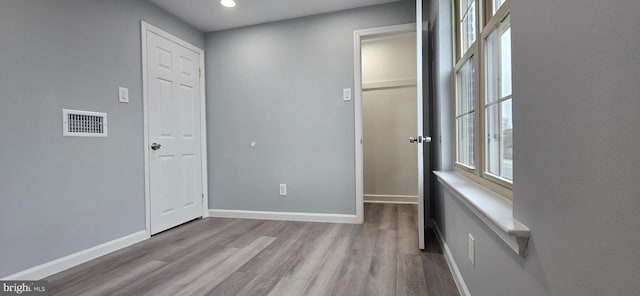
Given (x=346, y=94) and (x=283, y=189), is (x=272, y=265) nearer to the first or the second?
(x=283, y=189)

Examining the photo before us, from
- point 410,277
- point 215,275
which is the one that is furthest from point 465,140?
point 215,275

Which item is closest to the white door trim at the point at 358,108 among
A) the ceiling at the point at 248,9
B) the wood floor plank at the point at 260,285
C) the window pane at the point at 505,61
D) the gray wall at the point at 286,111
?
the gray wall at the point at 286,111

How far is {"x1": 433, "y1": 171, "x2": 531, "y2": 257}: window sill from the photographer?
2.44 feet

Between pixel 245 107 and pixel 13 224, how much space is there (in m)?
2.03

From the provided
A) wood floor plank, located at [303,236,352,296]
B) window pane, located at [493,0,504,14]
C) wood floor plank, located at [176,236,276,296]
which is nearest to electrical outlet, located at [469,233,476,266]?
wood floor plank, located at [303,236,352,296]

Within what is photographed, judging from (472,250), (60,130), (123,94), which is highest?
(123,94)

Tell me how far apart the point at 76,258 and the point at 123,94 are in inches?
51.2

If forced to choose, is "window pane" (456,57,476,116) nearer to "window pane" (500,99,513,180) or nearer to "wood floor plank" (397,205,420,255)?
"window pane" (500,99,513,180)

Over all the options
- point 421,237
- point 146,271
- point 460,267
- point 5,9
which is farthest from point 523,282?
point 5,9

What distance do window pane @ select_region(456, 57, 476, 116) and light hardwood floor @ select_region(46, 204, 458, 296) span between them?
3.49 feet

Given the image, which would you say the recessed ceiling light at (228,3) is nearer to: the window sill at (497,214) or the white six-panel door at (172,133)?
the white six-panel door at (172,133)

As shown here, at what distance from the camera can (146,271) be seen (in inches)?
71.7

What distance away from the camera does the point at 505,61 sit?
116 cm

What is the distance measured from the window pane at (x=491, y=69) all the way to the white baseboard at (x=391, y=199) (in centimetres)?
254
